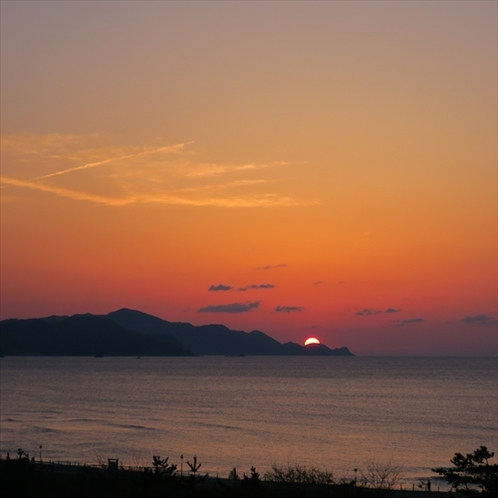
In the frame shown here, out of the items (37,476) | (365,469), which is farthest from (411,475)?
(37,476)

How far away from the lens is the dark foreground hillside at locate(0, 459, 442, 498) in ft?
106

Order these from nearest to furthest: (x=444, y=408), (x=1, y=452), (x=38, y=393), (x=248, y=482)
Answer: (x=248, y=482) < (x=1, y=452) < (x=444, y=408) < (x=38, y=393)

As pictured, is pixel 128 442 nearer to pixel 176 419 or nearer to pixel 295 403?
pixel 176 419

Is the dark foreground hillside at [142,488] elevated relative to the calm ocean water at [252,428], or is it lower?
elevated

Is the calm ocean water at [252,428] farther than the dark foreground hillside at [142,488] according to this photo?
Yes

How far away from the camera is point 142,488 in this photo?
1262 inches

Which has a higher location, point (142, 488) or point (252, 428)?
point (142, 488)

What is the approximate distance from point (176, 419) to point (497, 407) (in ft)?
212

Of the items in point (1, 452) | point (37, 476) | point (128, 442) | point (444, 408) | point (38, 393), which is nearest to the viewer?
point (37, 476)

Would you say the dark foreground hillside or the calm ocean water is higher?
the dark foreground hillside

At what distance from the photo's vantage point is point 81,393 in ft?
593

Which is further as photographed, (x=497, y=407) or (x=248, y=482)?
(x=497, y=407)

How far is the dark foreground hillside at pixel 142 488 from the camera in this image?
3234 centimetres

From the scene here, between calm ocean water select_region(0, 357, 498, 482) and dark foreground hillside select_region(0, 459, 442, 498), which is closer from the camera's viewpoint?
dark foreground hillside select_region(0, 459, 442, 498)
